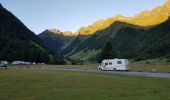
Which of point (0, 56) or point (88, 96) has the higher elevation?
point (0, 56)

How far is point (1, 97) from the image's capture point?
2603 cm

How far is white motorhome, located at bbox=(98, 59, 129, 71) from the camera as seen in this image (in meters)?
79.1

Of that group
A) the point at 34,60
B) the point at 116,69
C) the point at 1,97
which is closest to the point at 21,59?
the point at 34,60

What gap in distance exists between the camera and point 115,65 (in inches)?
3204

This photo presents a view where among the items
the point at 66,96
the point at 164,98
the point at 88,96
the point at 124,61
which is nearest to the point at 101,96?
the point at 88,96

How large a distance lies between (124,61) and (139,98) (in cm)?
5621

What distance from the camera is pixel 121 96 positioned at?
81.4 feet

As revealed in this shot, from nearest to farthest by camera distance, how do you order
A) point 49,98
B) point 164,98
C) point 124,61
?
point 164,98 < point 49,98 < point 124,61

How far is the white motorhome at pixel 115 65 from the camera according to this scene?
7906 centimetres

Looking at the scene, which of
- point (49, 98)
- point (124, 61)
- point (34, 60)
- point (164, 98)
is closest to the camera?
point (164, 98)

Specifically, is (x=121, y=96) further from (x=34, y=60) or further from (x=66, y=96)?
(x=34, y=60)

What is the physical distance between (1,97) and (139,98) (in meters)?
11.3

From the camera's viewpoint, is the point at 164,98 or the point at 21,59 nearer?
the point at 164,98

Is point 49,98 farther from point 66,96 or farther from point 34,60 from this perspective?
point 34,60
